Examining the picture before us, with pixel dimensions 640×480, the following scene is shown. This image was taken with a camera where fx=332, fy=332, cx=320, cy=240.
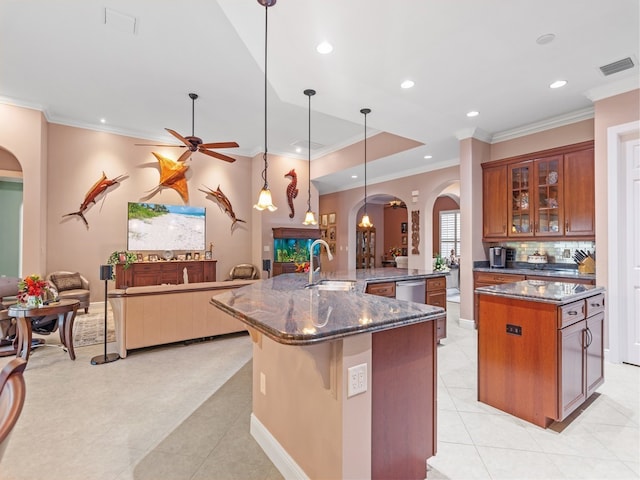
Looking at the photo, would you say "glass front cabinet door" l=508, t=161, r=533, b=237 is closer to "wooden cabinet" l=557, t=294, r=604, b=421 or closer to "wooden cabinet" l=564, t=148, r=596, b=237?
"wooden cabinet" l=564, t=148, r=596, b=237

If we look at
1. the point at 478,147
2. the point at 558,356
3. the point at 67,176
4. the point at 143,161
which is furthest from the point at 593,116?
the point at 67,176

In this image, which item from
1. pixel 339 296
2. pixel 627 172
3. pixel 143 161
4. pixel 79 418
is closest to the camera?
pixel 339 296

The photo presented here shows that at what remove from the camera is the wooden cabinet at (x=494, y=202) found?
4.96 m

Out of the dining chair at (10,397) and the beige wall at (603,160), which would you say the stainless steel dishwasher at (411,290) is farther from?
the dining chair at (10,397)

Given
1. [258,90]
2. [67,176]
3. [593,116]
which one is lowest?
[67,176]

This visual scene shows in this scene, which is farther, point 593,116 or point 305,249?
point 305,249

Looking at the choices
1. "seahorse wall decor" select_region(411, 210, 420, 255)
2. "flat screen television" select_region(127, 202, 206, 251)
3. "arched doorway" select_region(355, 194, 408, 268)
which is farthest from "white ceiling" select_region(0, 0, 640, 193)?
"arched doorway" select_region(355, 194, 408, 268)

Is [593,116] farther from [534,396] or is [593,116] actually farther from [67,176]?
[67,176]

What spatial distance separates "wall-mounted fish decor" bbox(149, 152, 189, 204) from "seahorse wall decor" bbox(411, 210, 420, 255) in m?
4.96

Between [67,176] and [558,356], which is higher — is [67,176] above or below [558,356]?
above

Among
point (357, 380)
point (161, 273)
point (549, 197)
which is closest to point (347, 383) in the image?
point (357, 380)

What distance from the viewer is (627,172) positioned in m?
3.58

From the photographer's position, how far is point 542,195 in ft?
15.2

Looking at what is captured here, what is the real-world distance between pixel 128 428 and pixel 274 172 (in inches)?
241
